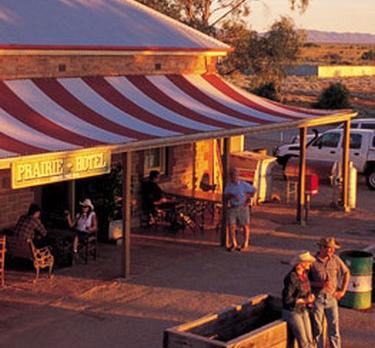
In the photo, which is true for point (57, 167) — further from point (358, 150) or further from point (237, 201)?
point (358, 150)

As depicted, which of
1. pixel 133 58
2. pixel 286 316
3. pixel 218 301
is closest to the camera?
pixel 286 316

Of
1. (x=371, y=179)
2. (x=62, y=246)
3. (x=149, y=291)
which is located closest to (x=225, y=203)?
(x=62, y=246)

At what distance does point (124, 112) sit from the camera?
15.1 metres

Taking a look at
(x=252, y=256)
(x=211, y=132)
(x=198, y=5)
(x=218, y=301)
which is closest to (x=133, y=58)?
(x=211, y=132)

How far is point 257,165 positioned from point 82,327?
10.2 meters

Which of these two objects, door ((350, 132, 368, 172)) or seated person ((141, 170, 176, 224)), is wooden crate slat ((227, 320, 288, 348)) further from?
door ((350, 132, 368, 172))

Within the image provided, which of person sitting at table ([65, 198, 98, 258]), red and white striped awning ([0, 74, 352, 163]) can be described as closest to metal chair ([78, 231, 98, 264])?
person sitting at table ([65, 198, 98, 258])

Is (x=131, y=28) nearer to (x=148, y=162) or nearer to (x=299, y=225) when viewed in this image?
(x=148, y=162)

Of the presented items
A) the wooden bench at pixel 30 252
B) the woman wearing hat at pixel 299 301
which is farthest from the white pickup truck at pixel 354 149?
the woman wearing hat at pixel 299 301

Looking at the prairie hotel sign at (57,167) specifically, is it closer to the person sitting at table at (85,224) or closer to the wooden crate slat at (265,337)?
the person sitting at table at (85,224)

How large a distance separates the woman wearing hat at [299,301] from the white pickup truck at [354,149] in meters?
15.3

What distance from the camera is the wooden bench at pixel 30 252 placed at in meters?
13.4

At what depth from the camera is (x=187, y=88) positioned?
18047 mm

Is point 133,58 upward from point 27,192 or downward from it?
upward
